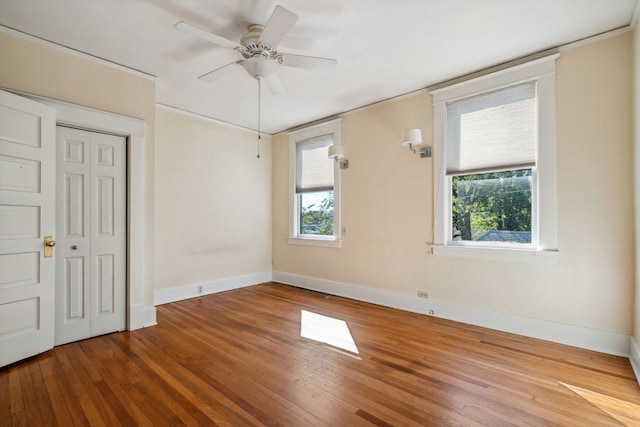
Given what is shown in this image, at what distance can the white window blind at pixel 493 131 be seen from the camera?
3.26 metres

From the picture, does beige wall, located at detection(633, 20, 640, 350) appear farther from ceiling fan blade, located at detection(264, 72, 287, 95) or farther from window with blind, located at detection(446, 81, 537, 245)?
ceiling fan blade, located at detection(264, 72, 287, 95)

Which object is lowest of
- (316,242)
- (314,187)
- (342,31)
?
(316,242)

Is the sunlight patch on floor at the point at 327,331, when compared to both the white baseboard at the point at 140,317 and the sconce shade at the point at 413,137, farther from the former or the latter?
the sconce shade at the point at 413,137

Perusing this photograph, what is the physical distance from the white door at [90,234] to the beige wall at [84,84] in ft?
0.90

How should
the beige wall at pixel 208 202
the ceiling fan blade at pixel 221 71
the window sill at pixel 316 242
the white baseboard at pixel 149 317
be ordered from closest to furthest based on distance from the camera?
the ceiling fan blade at pixel 221 71, the white baseboard at pixel 149 317, the beige wall at pixel 208 202, the window sill at pixel 316 242

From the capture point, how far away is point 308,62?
276 centimetres

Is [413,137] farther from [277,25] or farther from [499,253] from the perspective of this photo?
[277,25]

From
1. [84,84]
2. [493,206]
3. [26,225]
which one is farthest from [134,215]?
[493,206]

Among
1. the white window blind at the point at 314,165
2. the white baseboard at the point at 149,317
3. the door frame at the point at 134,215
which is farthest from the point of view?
the white window blind at the point at 314,165

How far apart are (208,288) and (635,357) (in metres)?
5.14

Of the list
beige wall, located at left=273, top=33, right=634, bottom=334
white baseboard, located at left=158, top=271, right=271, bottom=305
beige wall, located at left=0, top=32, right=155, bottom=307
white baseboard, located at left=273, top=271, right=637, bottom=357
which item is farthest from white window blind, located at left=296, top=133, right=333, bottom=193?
beige wall, located at left=0, top=32, right=155, bottom=307

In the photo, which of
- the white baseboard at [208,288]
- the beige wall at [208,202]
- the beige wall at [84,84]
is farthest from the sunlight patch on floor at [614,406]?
the beige wall at [208,202]

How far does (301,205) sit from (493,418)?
14.5 feet

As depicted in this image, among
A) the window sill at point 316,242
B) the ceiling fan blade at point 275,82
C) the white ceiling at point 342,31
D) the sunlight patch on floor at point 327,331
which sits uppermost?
the white ceiling at point 342,31
